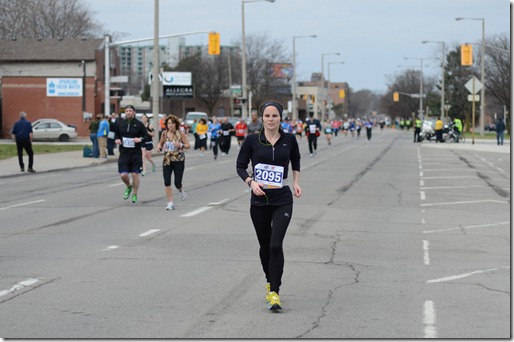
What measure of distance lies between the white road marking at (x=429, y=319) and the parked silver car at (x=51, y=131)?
50.4 metres

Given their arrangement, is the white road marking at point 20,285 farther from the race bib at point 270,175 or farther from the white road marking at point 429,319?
the white road marking at point 429,319

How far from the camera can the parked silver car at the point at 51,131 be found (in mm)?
56688

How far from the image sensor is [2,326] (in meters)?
7.41

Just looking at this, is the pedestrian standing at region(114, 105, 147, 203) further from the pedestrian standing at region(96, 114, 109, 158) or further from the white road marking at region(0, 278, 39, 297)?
the pedestrian standing at region(96, 114, 109, 158)

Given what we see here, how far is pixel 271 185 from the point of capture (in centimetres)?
832

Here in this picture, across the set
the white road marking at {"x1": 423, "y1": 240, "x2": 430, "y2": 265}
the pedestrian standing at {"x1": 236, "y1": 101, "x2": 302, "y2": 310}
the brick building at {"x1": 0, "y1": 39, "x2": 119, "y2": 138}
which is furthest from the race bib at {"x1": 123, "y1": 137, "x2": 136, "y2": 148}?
the brick building at {"x1": 0, "y1": 39, "x2": 119, "y2": 138}

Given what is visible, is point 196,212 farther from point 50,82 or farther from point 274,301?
point 50,82

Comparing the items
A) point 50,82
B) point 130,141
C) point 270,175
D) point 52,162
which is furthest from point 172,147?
point 50,82

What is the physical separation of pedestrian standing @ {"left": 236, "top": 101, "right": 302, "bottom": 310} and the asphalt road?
0.47 metres

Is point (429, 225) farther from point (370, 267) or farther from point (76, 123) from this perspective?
point (76, 123)

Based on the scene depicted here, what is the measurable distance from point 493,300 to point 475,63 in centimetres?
8767

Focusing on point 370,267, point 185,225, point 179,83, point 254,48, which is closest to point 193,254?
point 370,267

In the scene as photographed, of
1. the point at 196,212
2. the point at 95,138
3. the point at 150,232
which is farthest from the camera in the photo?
the point at 95,138

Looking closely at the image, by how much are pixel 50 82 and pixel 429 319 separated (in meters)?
59.6
